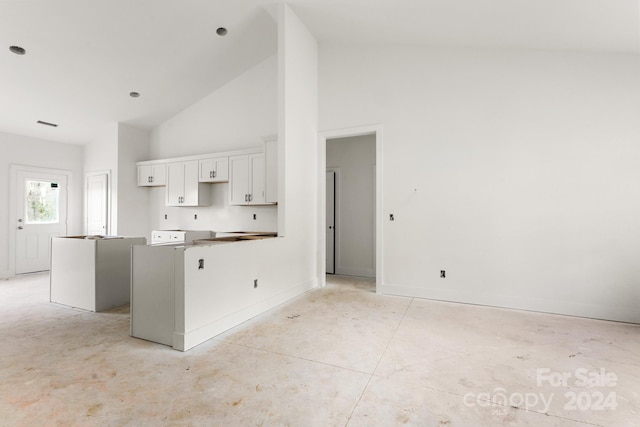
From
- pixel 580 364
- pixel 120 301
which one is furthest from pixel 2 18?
pixel 580 364

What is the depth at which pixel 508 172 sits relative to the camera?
12.2 feet

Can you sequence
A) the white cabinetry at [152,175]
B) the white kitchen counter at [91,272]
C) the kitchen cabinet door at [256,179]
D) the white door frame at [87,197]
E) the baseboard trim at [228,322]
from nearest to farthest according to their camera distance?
the baseboard trim at [228,322] → the white kitchen counter at [91,272] → the kitchen cabinet door at [256,179] → the white cabinetry at [152,175] → the white door frame at [87,197]

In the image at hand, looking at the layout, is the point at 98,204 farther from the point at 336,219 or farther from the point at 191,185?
the point at 336,219

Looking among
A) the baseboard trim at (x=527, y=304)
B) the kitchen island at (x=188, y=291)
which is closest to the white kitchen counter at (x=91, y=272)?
the kitchen island at (x=188, y=291)

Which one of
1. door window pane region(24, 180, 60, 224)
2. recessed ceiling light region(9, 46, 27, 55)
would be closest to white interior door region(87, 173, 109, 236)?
door window pane region(24, 180, 60, 224)

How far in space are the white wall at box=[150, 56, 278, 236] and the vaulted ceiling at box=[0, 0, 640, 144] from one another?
30cm

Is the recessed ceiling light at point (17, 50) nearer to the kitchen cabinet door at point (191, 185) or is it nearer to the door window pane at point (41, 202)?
the kitchen cabinet door at point (191, 185)

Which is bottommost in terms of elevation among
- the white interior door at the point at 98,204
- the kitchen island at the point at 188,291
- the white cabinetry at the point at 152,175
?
the kitchen island at the point at 188,291

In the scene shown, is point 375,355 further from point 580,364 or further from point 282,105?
point 282,105

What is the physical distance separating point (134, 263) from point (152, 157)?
4689 mm

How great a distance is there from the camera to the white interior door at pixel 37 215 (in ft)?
19.5

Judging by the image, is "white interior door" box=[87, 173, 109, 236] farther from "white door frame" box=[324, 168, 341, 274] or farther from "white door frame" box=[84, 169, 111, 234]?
"white door frame" box=[324, 168, 341, 274]

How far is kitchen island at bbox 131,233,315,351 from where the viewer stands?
2.60 m

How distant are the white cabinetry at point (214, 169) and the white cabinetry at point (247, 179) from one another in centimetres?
12
